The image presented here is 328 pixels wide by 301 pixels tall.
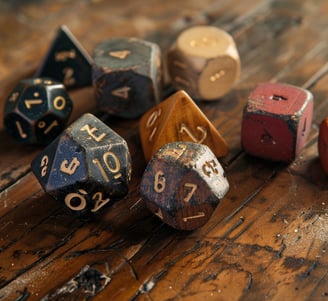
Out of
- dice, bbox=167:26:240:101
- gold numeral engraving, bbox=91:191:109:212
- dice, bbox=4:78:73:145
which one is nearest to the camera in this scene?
gold numeral engraving, bbox=91:191:109:212

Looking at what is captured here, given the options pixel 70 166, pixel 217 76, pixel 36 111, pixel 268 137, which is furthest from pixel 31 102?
pixel 268 137

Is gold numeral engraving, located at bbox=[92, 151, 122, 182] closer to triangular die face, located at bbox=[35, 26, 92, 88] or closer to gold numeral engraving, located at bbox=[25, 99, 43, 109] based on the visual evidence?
gold numeral engraving, located at bbox=[25, 99, 43, 109]

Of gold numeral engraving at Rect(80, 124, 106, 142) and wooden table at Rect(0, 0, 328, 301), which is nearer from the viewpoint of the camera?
wooden table at Rect(0, 0, 328, 301)

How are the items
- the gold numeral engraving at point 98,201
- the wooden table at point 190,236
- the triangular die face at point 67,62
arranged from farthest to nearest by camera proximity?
1. the triangular die face at point 67,62
2. the gold numeral engraving at point 98,201
3. the wooden table at point 190,236

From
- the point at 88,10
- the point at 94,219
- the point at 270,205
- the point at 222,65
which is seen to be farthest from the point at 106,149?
the point at 88,10

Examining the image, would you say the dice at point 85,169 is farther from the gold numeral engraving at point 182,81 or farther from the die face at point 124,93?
the gold numeral engraving at point 182,81

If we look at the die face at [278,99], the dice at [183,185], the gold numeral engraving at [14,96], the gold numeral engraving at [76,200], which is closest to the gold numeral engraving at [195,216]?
the dice at [183,185]

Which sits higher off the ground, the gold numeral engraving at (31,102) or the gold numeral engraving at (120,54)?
the gold numeral engraving at (120,54)

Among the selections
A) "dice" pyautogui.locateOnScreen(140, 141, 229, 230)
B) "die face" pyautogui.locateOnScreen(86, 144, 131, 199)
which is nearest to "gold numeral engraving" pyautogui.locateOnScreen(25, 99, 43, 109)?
"die face" pyautogui.locateOnScreen(86, 144, 131, 199)
